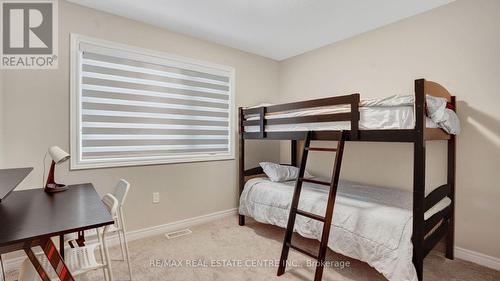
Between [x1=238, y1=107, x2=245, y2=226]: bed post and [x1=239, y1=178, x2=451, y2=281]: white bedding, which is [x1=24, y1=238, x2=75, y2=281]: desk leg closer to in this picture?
[x1=239, y1=178, x2=451, y2=281]: white bedding

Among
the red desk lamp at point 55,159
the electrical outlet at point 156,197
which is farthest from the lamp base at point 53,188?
the electrical outlet at point 156,197

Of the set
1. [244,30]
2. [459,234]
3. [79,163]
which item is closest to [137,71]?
[79,163]

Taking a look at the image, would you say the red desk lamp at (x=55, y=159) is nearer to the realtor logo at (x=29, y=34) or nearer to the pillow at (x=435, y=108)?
the realtor logo at (x=29, y=34)

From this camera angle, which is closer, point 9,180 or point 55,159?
point 9,180

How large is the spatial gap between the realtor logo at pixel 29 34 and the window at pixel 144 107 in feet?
0.65

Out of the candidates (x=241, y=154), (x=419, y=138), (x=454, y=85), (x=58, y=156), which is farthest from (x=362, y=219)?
A: (x=58, y=156)

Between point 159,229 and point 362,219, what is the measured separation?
7.28 ft

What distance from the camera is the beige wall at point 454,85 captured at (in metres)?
2.21

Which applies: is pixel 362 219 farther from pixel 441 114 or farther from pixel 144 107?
pixel 144 107

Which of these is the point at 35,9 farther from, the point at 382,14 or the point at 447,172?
the point at 447,172

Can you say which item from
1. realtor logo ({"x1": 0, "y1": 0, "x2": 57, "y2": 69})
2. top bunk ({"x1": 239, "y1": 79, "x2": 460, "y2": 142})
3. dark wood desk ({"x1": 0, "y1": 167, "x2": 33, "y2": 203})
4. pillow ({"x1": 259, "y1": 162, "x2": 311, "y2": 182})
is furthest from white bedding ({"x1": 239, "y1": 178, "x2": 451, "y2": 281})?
realtor logo ({"x1": 0, "y1": 0, "x2": 57, "y2": 69})

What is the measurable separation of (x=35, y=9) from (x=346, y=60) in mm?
3406

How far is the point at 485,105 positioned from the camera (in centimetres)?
224

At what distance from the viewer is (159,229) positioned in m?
2.93
